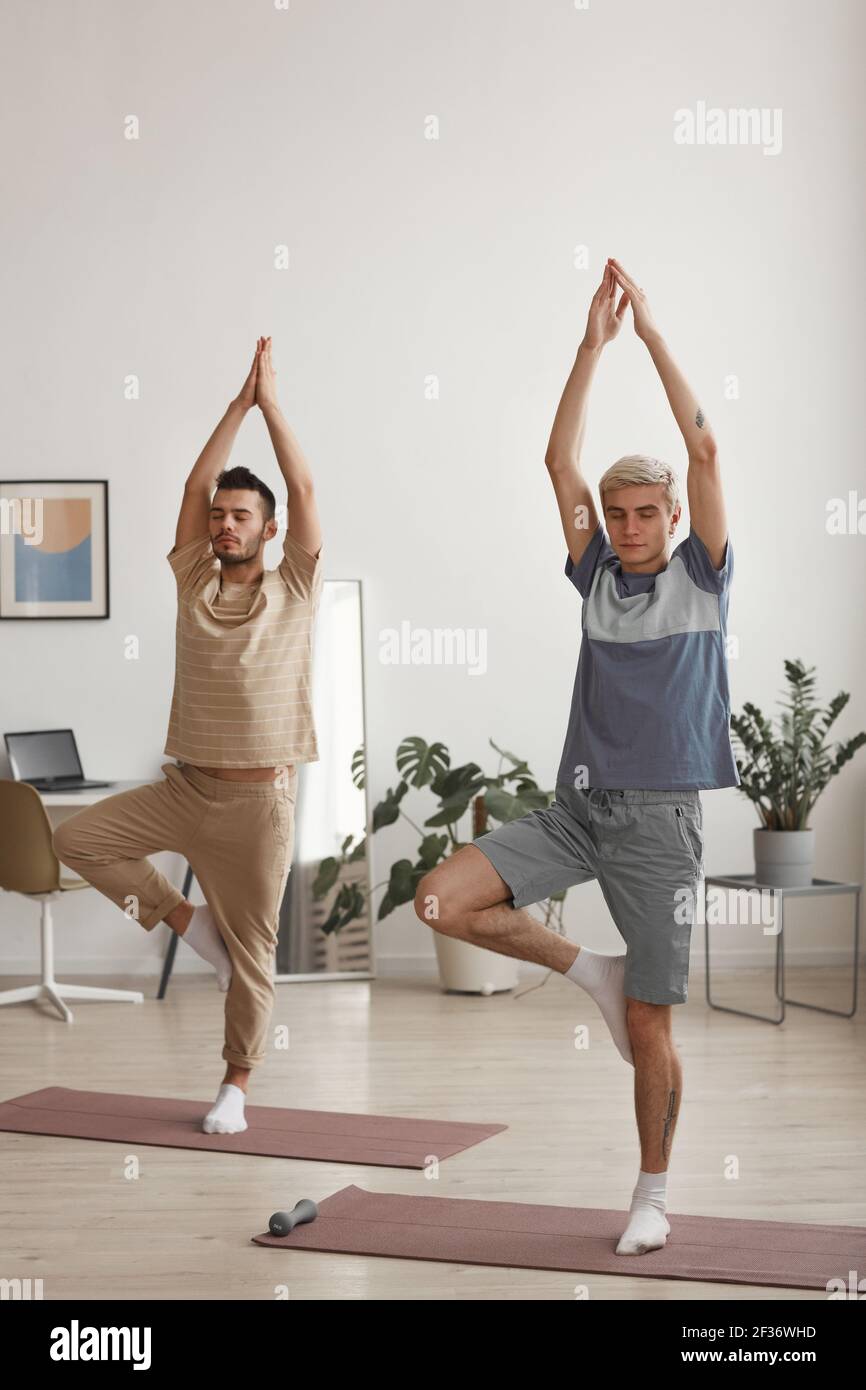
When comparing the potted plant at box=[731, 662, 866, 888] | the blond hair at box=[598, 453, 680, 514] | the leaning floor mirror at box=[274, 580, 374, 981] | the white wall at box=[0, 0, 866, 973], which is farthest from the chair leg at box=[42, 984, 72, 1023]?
the blond hair at box=[598, 453, 680, 514]

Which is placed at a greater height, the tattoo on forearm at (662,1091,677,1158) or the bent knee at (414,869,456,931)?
the bent knee at (414,869,456,931)

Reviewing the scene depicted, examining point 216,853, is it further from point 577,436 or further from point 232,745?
point 577,436

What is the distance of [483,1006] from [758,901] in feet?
4.00

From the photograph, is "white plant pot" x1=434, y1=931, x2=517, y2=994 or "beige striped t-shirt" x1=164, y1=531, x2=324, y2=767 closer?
"beige striped t-shirt" x1=164, y1=531, x2=324, y2=767

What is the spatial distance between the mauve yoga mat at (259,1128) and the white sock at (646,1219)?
69 centimetres

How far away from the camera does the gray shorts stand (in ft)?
8.98

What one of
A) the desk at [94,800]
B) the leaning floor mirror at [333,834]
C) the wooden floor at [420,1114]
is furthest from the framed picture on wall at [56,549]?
the wooden floor at [420,1114]

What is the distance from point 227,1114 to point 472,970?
6.65 feet

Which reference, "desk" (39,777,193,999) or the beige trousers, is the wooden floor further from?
the beige trousers

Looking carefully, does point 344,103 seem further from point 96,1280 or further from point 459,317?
point 96,1280

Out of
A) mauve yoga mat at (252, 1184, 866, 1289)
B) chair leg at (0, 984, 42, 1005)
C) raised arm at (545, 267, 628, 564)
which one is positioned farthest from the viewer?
chair leg at (0, 984, 42, 1005)

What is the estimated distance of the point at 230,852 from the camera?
3.59 metres

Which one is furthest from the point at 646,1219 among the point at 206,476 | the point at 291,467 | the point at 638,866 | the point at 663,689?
the point at 206,476
